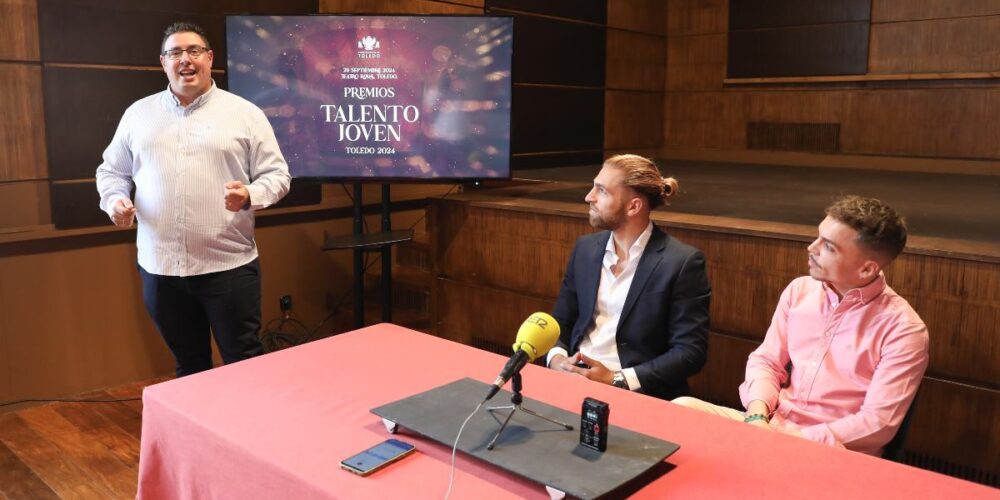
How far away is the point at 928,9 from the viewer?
6398mm

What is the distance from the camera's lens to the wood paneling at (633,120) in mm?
7020

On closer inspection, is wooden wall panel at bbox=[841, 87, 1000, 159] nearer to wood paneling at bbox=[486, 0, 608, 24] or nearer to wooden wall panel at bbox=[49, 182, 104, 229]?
wood paneling at bbox=[486, 0, 608, 24]

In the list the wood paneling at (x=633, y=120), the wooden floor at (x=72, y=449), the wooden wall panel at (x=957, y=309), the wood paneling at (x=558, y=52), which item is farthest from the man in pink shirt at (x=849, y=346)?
the wood paneling at (x=633, y=120)

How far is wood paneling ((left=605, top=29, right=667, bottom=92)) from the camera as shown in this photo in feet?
22.9

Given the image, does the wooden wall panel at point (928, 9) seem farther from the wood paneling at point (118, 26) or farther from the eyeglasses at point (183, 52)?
the eyeglasses at point (183, 52)

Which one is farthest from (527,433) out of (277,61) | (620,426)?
(277,61)

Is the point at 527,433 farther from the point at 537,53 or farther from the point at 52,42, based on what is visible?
the point at 537,53

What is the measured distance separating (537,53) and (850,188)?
2.44m

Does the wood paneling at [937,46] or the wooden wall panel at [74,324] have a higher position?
the wood paneling at [937,46]

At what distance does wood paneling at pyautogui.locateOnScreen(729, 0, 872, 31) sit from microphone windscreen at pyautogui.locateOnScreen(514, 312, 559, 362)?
6523mm

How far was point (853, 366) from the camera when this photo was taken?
1.79 m

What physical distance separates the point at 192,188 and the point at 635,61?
5.54m

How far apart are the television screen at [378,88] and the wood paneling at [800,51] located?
14.8 ft

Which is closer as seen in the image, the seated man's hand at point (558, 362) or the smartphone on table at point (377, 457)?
the smartphone on table at point (377, 457)
